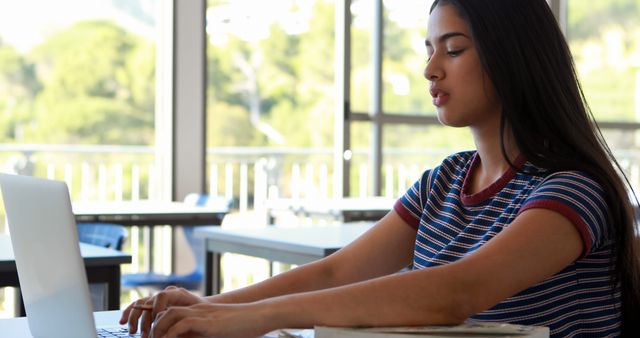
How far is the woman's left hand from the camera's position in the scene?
4.04 feet

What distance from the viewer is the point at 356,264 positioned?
5.60 ft

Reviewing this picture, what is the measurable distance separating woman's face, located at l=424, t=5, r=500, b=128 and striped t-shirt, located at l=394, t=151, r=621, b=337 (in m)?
0.10

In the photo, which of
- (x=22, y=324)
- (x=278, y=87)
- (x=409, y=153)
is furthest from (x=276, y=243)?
(x=278, y=87)

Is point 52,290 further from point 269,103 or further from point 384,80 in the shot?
point 269,103

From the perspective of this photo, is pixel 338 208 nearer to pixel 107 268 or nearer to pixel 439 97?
pixel 107 268

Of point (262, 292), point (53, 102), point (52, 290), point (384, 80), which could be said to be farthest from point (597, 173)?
point (53, 102)

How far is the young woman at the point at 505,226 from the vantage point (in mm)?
1264

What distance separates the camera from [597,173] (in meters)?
1.43

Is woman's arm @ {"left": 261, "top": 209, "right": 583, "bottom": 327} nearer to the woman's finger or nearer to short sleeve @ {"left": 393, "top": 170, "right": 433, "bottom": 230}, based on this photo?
the woman's finger

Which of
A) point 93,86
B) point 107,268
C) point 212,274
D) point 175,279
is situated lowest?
point 175,279

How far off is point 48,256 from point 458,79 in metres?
0.62

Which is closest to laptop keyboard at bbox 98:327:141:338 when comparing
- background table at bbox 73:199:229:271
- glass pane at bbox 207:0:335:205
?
background table at bbox 73:199:229:271

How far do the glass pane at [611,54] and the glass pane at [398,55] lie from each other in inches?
51.7

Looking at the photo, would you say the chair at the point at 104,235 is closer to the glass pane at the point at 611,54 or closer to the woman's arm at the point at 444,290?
the woman's arm at the point at 444,290
